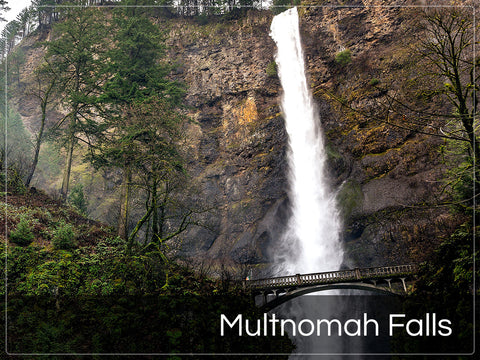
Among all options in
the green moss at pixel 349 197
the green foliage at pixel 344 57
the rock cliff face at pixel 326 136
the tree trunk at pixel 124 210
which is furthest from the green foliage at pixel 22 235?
the green foliage at pixel 344 57

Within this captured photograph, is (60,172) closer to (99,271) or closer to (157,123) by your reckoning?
(157,123)

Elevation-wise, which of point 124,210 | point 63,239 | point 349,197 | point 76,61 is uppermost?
point 76,61

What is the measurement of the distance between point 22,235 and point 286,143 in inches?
1143

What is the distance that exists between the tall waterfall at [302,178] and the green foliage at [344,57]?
4377 mm

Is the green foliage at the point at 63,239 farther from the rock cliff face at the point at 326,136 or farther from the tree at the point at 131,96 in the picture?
the rock cliff face at the point at 326,136

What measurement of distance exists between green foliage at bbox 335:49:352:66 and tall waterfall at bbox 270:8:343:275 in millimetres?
4377

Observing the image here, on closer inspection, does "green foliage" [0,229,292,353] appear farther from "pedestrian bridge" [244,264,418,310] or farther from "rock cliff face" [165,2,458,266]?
"rock cliff face" [165,2,458,266]

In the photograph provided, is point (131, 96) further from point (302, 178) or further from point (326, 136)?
point (326, 136)

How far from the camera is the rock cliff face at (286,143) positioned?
26.4m

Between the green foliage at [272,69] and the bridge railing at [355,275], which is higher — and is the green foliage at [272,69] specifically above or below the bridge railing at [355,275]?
above

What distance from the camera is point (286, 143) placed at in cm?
3588

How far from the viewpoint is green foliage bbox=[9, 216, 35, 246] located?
998cm

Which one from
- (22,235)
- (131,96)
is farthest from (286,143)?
(22,235)

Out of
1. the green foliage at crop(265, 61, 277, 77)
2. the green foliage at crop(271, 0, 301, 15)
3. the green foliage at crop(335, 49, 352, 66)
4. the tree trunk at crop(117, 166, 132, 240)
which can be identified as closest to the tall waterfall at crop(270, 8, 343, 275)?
the green foliage at crop(265, 61, 277, 77)
